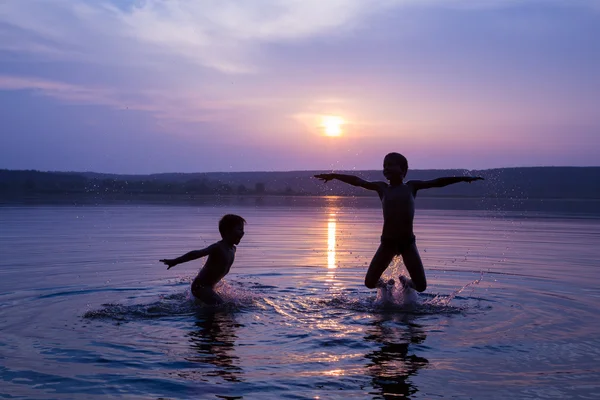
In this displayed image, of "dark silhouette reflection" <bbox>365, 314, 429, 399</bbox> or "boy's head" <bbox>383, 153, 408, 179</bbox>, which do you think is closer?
"dark silhouette reflection" <bbox>365, 314, 429, 399</bbox>

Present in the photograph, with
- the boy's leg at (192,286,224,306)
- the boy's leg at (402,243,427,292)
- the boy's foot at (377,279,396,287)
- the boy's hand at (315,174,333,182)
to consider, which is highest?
the boy's hand at (315,174,333,182)

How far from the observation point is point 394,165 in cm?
1177

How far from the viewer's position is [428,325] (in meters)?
9.73

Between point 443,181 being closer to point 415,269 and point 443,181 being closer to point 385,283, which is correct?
point 415,269

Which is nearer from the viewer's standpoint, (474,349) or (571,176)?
(474,349)

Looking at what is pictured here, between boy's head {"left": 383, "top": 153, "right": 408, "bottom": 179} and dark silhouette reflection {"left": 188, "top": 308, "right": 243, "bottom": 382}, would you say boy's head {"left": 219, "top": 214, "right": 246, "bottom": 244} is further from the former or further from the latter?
boy's head {"left": 383, "top": 153, "right": 408, "bottom": 179}

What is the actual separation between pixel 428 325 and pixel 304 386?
3.59 metres

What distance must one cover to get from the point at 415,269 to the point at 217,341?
4.41 meters

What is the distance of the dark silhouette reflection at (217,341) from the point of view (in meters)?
7.22

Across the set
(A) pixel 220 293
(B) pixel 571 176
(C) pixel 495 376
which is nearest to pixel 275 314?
(A) pixel 220 293

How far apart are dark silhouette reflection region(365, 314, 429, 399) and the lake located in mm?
20

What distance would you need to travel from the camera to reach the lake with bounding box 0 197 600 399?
6754 mm

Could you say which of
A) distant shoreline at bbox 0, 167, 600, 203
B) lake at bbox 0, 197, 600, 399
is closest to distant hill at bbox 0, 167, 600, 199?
distant shoreline at bbox 0, 167, 600, 203

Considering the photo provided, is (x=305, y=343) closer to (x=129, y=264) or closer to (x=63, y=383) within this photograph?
(x=63, y=383)
